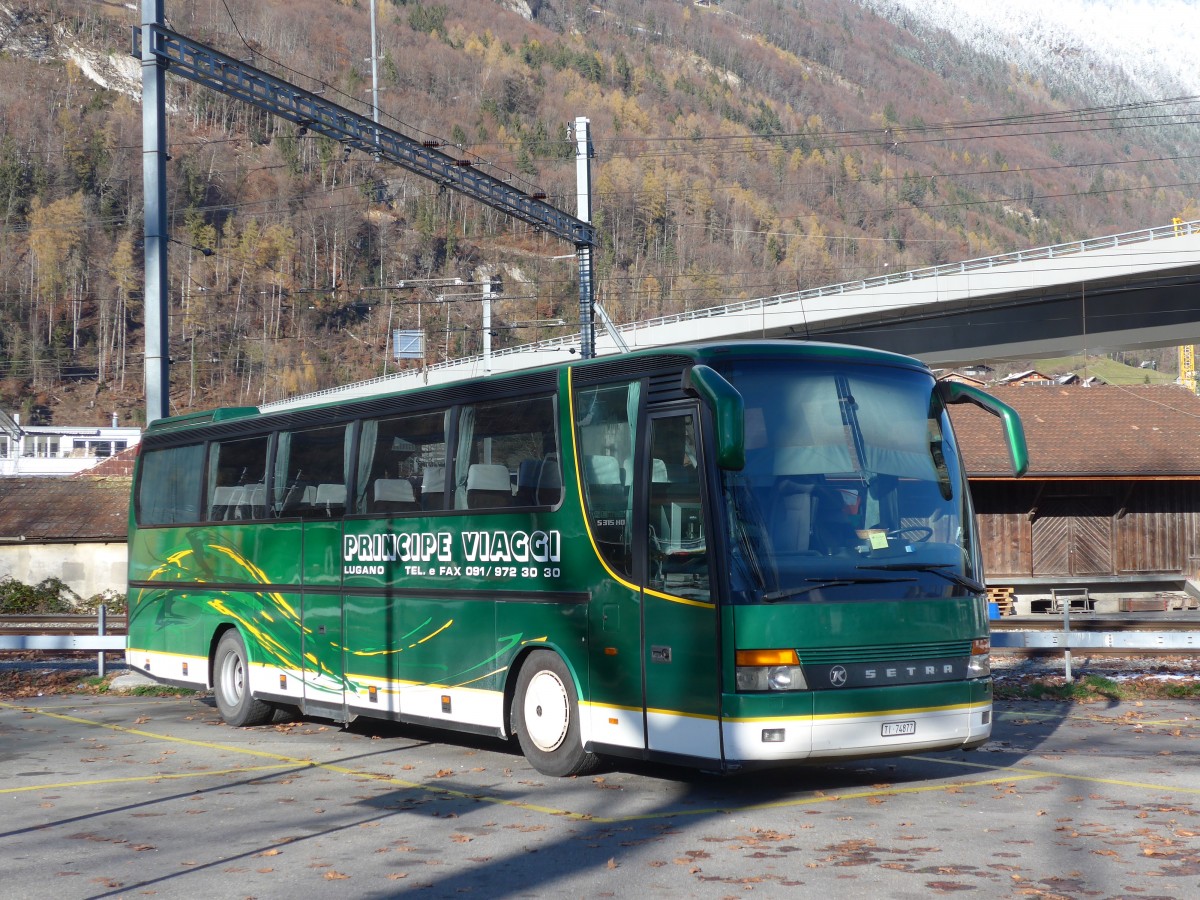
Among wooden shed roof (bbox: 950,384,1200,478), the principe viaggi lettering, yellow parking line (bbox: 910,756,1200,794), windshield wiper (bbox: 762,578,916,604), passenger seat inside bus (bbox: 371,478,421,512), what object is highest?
wooden shed roof (bbox: 950,384,1200,478)

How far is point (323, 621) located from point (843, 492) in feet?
20.6

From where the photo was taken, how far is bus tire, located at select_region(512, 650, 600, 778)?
10695 millimetres

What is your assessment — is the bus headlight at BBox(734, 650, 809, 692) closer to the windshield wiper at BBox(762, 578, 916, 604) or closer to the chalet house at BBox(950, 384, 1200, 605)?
the windshield wiper at BBox(762, 578, 916, 604)

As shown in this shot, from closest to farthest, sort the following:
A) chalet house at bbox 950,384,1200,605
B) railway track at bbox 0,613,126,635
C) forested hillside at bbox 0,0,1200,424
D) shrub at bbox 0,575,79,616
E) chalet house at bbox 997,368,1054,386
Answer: railway track at bbox 0,613,126,635, shrub at bbox 0,575,79,616, chalet house at bbox 950,384,1200,605, chalet house at bbox 997,368,1054,386, forested hillside at bbox 0,0,1200,424

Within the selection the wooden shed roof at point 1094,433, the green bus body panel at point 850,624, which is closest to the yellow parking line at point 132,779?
the green bus body panel at point 850,624

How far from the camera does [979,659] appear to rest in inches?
401

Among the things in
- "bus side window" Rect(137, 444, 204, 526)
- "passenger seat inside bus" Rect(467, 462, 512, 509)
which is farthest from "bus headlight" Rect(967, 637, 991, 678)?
"bus side window" Rect(137, 444, 204, 526)

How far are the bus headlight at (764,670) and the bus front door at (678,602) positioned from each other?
0.17m

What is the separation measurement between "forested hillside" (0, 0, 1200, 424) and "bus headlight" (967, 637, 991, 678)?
3466 inches

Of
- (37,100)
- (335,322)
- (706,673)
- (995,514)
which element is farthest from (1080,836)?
(37,100)

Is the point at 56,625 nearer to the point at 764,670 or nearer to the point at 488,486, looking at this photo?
the point at 488,486

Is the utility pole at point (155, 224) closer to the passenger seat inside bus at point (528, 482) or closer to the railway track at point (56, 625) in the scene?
the railway track at point (56, 625)

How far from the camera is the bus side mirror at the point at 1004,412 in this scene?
35.3ft

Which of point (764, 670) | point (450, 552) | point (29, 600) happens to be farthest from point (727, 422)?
point (29, 600)
